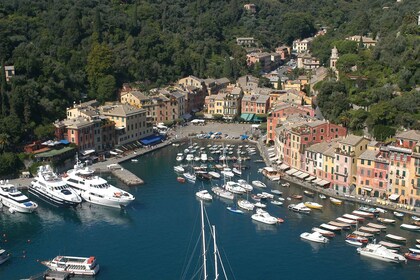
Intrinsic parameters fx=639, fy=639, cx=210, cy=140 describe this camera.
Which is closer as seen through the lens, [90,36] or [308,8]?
[90,36]

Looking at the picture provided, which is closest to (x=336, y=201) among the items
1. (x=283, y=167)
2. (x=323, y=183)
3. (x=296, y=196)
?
(x=296, y=196)

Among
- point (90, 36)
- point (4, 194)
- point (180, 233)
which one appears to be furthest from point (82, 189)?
point (90, 36)

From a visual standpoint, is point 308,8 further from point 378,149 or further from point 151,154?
point 378,149

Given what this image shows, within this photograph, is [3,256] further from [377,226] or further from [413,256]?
[413,256]

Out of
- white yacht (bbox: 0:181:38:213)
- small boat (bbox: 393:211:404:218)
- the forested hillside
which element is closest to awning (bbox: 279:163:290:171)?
the forested hillside

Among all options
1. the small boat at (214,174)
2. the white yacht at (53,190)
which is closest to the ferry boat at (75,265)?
the white yacht at (53,190)

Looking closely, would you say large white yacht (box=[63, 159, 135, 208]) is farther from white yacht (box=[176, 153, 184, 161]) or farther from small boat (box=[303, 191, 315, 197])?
small boat (box=[303, 191, 315, 197])
